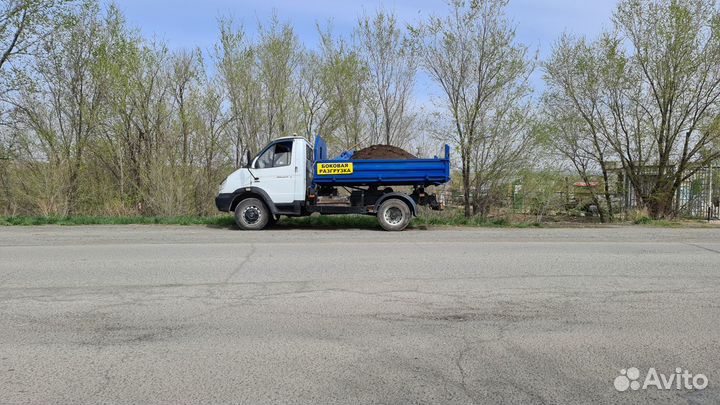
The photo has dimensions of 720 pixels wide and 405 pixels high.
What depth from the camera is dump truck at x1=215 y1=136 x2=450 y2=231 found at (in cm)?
1310

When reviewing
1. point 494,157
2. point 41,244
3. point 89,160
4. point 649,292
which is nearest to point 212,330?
point 649,292

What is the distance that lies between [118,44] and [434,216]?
14310mm

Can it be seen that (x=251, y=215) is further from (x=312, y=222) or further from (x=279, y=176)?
(x=312, y=222)

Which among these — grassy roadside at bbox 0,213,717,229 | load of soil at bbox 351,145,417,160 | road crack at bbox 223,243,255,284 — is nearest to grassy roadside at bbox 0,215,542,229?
grassy roadside at bbox 0,213,717,229

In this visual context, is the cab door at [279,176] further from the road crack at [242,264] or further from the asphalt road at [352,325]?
the asphalt road at [352,325]

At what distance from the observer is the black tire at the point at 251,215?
43.6ft

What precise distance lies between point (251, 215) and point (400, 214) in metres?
4.11

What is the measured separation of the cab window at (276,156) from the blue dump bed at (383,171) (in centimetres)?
93

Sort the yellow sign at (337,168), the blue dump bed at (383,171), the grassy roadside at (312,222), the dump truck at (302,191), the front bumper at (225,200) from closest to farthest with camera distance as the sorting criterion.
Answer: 1. the blue dump bed at (383,171)
2. the yellow sign at (337,168)
3. the dump truck at (302,191)
4. the front bumper at (225,200)
5. the grassy roadside at (312,222)

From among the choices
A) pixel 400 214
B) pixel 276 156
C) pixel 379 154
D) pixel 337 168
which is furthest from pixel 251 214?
pixel 400 214

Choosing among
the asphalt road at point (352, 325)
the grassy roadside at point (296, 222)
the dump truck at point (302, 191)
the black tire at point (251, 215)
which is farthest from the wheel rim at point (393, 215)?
the asphalt road at point (352, 325)

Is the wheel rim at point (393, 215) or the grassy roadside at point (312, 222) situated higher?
the wheel rim at point (393, 215)

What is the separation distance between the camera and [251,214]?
43.7 ft

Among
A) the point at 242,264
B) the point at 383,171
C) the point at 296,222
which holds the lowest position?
the point at 242,264
